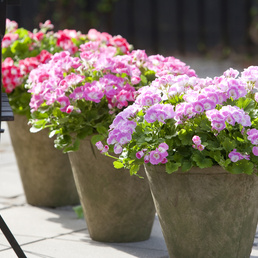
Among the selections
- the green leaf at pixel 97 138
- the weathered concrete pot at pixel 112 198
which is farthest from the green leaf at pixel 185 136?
the weathered concrete pot at pixel 112 198

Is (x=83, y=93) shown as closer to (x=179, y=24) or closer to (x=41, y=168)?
(x=41, y=168)

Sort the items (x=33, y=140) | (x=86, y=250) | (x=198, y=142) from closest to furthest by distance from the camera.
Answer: (x=198, y=142) → (x=86, y=250) → (x=33, y=140)

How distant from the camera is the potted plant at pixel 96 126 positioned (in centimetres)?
340

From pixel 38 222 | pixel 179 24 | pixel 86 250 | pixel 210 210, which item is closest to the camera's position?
pixel 210 210

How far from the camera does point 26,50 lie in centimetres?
457

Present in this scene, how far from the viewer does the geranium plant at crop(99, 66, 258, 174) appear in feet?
8.73

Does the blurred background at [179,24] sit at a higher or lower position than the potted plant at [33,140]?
higher

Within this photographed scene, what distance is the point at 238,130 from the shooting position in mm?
2744

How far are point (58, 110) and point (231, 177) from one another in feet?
3.61

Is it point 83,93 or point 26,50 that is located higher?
point 26,50

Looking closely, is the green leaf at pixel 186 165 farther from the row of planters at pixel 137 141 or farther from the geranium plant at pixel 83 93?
the geranium plant at pixel 83 93

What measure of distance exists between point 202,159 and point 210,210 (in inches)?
9.2

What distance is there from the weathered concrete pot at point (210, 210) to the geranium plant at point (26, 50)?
1591 millimetres

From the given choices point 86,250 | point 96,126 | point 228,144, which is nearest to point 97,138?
point 96,126
